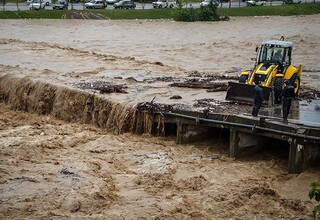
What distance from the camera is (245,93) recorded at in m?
22.6

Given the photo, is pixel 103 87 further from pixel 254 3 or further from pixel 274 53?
pixel 254 3

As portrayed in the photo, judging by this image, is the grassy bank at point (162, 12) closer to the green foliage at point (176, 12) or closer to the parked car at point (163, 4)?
the green foliage at point (176, 12)

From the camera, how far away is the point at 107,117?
78.7 feet

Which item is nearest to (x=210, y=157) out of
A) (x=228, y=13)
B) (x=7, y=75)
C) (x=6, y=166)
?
(x=6, y=166)

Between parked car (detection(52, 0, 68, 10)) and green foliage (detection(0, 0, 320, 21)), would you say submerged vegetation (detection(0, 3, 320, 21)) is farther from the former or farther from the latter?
parked car (detection(52, 0, 68, 10))

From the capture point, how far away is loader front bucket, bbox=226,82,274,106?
71.7 ft

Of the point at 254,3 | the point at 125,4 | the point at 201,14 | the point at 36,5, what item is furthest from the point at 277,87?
the point at 254,3

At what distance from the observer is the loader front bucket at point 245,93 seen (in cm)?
2184

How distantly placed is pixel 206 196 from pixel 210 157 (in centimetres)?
338

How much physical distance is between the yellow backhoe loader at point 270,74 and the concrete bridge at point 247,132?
5.42ft

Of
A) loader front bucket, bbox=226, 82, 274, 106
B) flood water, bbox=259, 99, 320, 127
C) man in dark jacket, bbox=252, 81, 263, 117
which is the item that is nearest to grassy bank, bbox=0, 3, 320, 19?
loader front bucket, bbox=226, 82, 274, 106

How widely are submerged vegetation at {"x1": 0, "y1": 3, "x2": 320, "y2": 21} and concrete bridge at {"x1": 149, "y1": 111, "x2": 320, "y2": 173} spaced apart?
43433 mm

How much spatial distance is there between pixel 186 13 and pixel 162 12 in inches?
172

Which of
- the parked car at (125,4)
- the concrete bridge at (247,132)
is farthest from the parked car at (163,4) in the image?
the concrete bridge at (247,132)
